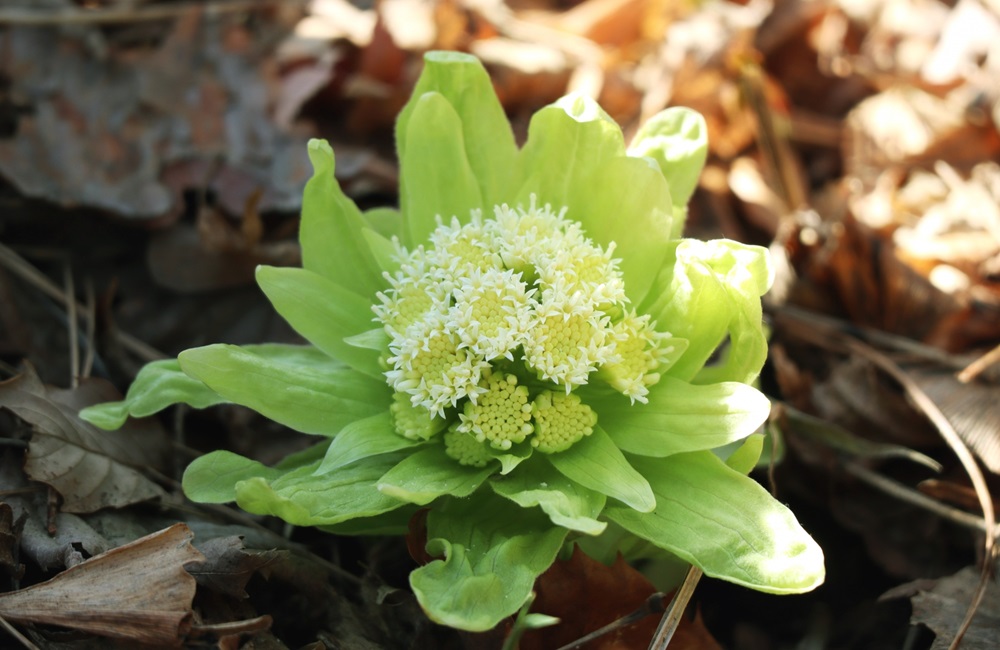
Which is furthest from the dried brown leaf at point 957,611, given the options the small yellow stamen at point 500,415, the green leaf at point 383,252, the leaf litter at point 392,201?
the green leaf at point 383,252

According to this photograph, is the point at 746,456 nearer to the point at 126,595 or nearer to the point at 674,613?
the point at 674,613

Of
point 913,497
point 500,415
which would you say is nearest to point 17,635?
point 500,415

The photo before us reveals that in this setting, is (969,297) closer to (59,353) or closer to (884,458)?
(884,458)

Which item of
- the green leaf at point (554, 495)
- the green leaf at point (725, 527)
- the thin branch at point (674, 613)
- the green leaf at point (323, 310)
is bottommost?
the thin branch at point (674, 613)

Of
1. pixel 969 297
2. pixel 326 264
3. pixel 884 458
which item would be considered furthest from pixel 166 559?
pixel 969 297

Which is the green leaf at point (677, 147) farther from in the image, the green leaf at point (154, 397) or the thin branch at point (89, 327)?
the thin branch at point (89, 327)

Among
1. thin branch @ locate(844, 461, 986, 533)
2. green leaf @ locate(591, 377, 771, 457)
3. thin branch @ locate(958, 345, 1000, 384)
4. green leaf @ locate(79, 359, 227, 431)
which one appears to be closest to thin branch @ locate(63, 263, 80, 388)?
green leaf @ locate(79, 359, 227, 431)
